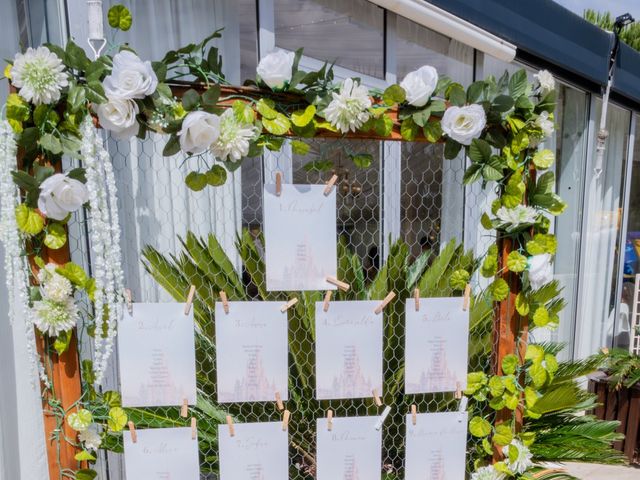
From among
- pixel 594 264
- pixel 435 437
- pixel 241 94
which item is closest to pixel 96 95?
A: pixel 241 94

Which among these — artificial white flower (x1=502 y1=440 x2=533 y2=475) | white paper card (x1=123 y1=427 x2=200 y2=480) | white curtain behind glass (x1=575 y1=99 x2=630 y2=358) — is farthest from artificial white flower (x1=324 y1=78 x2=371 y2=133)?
white curtain behind glass (x1=575 y1=99 x2=630 y2=358)

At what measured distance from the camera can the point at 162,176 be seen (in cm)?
165

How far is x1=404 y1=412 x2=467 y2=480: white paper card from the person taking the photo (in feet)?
4.14

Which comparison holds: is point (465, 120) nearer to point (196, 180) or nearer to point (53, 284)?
point (196, 180)

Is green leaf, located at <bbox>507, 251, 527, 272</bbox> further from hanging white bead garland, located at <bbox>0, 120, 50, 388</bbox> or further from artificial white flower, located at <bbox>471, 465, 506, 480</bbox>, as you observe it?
hanging white bead garland, located at <bbox>0, 120, 50, 388</bbox>

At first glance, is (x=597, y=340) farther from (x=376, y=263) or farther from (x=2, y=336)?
(x=2, y=336)

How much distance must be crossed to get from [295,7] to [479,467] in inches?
73.8

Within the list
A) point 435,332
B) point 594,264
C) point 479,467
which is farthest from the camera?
point 594,264

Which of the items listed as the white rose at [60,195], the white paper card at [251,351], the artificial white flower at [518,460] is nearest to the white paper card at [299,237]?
the white paper card at [251,351]

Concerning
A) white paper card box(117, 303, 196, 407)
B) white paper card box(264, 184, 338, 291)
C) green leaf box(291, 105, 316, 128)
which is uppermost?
green leaf box(291, 105, 316, 128)

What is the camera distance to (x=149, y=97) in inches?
38.4

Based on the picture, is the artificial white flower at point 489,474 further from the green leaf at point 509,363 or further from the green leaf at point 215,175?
the green leaf at point 215,175

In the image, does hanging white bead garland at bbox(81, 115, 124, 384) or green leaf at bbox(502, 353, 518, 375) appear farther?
green leaf at bbox(502, 353, 518, 375)

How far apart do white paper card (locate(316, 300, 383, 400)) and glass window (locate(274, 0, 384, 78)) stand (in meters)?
1.29
